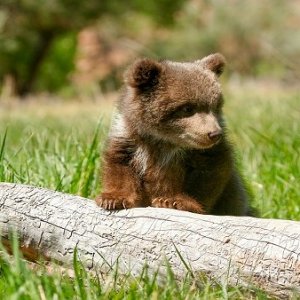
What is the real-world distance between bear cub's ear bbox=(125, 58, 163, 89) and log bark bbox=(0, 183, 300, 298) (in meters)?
0.94

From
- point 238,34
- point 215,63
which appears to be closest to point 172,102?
point 215,63

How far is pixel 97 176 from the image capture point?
5.31m

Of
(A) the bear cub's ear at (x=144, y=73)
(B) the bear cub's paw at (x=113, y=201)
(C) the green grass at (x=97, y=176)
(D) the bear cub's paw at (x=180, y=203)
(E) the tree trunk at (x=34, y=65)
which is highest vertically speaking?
(A) the bear cub's ear at (x=144, y=73)

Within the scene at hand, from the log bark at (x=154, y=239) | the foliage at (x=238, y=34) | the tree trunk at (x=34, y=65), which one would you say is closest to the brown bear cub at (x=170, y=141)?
the log bark at (x=154, y=239)

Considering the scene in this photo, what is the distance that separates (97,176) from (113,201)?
3.61 feet

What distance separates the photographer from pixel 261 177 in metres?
6.23

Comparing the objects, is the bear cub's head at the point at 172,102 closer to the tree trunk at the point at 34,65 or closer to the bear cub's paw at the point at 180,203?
the bear cub's paw at the point at 180,203

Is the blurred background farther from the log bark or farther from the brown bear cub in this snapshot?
the log bark


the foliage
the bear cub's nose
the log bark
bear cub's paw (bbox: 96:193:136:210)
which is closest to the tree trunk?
the foliage

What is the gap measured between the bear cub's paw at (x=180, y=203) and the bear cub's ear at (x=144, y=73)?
2.28 ft

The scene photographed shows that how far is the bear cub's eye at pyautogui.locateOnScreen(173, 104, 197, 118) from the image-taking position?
15.6 ft

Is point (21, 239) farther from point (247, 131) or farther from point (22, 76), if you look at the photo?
point (22, 76)

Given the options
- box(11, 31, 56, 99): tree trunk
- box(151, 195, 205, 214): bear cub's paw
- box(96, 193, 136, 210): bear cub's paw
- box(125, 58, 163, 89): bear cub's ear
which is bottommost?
box(11, 31, 56, 99): tree trunk

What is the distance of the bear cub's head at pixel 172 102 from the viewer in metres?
4.74
